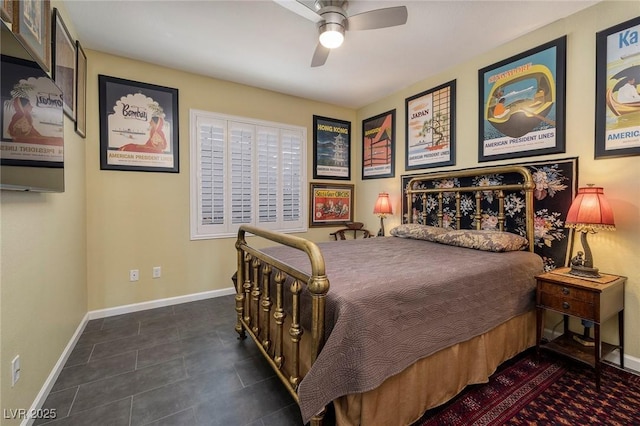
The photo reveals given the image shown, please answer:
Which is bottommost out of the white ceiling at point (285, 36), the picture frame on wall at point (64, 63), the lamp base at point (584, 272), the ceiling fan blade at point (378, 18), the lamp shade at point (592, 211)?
the lamp base at point (584, 272)

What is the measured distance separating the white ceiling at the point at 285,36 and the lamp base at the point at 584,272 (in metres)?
2.07

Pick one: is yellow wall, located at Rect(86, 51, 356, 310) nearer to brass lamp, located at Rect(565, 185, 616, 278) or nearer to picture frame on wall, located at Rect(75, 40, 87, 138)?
A: picture frame on wall, located at Rect(75, 40, 87, 138)

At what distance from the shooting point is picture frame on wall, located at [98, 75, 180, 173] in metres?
2.90

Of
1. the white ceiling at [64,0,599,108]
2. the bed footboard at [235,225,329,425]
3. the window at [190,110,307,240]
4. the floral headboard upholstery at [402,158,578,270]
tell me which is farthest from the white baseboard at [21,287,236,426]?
the floral headboard upholstery at [402,158,578,270]

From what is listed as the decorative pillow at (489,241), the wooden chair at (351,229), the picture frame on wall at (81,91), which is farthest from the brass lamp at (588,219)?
the picture frame on wall at (81,91)

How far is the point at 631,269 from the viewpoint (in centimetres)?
200

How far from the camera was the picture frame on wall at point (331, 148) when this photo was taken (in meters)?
4.29

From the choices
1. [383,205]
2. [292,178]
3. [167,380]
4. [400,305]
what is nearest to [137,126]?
[292,178]

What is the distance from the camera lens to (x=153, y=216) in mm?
3154

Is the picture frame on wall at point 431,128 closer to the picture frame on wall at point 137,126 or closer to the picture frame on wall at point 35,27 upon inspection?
the picture frame on wall at point 137,126

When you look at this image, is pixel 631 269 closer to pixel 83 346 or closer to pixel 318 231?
pixel 318 231

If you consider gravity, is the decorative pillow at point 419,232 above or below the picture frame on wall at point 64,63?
below

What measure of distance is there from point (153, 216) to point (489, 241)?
11.5 ft

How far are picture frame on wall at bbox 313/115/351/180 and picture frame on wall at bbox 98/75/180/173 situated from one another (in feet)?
6.49
